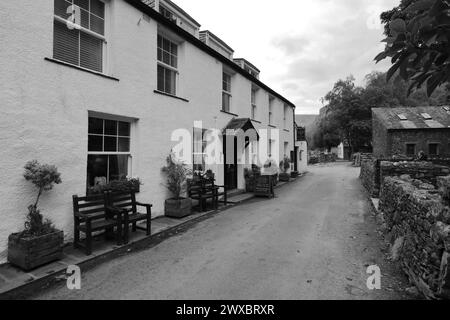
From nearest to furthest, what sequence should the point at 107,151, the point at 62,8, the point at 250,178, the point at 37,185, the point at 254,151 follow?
1. the point at 37,185
2. the point at 62,8
3. the point at 107,151
4. the point at 250,178
5. the point at 254,151

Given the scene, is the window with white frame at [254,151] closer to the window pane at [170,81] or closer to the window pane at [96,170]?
the window pane at [170,81]

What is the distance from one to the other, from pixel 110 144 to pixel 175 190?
88.8 inches

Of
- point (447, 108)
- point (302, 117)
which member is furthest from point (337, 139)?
point (302, 117)

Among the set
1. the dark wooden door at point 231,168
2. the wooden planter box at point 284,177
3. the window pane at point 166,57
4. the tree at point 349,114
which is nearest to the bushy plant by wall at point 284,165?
the wooden planter box at point 284,177

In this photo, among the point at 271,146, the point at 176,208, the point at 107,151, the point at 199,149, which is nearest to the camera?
the point at 107,151

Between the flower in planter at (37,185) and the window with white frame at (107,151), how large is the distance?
1.34m

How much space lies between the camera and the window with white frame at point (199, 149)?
9.27 meters

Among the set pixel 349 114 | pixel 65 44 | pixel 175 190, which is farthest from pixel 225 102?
pixel 349 114

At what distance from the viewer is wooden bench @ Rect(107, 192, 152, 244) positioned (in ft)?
17.4

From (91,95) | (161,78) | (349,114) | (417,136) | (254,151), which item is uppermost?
(349,114)

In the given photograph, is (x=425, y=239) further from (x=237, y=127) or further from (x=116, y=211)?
(x=237, y=127)

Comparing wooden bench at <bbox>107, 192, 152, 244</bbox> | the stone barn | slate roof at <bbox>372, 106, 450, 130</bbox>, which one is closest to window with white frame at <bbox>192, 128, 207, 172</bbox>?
wooden bench at <bbox>107, 192, 152, 244</bbox>

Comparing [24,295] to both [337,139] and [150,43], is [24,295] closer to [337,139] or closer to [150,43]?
[150,43]

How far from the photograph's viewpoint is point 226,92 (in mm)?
11695
